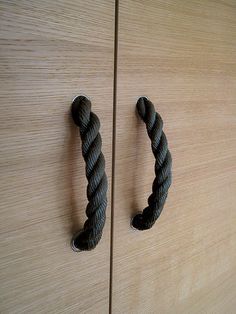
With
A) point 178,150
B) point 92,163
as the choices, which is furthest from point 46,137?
point 178,150

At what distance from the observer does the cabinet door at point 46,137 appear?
0.21 meters

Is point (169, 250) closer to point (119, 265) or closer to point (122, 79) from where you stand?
point (119, 265)

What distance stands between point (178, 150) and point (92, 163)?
0.39ft

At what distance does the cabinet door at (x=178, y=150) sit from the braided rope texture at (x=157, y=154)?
12 mm

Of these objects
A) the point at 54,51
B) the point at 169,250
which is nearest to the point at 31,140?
the point at 54,51

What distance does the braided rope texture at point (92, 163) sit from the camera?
23 centimetres

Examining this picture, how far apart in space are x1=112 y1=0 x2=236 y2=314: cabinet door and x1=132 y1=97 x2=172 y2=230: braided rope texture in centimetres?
1

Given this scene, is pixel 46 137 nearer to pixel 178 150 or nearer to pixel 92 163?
pixel 92 163

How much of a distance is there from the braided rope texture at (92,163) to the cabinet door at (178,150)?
0.04 metres

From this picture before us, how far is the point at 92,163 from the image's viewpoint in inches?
8.9

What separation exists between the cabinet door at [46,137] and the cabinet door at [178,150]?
25 mm

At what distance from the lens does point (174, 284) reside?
355 mm

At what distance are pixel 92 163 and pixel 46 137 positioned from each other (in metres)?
0.04

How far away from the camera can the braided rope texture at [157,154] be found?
10.3 inches
